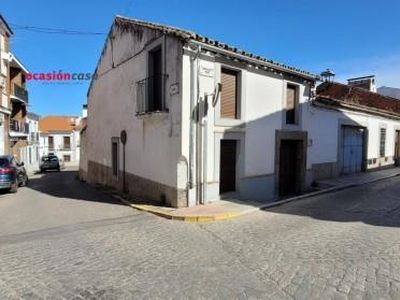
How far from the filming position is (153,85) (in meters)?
10.9

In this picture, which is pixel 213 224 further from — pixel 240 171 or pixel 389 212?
pixel 389 212

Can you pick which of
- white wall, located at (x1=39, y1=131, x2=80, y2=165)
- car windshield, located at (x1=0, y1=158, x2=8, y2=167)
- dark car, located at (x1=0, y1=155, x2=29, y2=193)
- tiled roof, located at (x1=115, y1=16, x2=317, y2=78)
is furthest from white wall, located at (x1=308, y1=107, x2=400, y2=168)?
white wall, located at (x1=39, y1=131, x2=80, y2=165)

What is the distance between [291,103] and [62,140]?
48.9 meters

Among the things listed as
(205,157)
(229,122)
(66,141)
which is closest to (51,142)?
(66,141)

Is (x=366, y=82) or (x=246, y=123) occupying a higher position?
(x=366, y=82)

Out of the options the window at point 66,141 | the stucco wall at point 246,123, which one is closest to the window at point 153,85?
the stucco wall at point 246,123

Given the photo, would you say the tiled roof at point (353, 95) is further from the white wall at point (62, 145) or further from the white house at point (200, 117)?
the white wall at point (62, 145)

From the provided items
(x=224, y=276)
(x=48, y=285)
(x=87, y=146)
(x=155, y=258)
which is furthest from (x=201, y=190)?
(x=87, y=146)

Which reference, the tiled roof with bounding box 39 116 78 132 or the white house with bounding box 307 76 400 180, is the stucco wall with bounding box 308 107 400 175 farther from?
the tiled roof with bounding box 39 116 78 132

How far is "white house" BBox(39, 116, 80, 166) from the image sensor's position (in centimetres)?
5400

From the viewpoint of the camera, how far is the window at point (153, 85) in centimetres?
1063

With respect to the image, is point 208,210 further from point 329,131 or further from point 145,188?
point 329,131

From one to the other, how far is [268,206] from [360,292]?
5.40 metres

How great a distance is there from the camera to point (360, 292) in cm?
403
